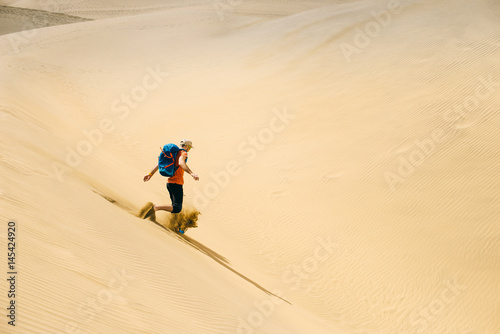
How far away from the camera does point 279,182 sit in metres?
12.2

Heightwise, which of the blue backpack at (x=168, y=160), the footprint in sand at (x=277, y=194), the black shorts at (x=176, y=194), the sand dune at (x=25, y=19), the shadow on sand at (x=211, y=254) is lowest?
the shadow on sand at (x=211, y=254)

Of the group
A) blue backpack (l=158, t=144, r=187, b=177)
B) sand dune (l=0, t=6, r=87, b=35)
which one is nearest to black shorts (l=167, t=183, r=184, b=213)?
blue backpack (l=158, t=144, r=187, b=177)

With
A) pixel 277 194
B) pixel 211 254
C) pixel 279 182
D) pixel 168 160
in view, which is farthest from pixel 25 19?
pixel 211 254

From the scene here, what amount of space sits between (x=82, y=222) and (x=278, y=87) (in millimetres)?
12044

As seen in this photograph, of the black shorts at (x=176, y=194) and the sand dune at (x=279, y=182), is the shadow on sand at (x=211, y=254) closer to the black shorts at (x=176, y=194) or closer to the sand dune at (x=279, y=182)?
the sand dune at (x=279, y=182)

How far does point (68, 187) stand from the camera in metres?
7.02

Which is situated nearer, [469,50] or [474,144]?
[474,144]

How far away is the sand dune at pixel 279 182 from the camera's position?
17.1 ft

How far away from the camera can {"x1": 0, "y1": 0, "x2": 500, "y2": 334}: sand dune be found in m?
5.21

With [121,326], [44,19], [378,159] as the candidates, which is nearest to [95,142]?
[378,159]

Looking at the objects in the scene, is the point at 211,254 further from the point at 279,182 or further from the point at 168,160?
the point at 279,182

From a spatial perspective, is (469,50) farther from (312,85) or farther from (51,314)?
(51,314)

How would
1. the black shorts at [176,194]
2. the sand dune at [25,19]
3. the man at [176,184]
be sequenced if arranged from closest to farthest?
the man at [176,184], the black shorts at [176,194], the sand dune at [25,19]

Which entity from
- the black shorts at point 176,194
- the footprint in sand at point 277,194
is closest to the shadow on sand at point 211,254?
the black shorts at point 176,194
